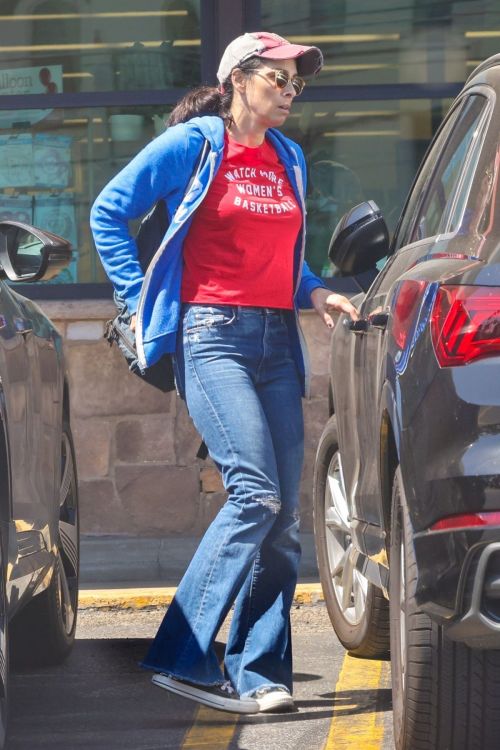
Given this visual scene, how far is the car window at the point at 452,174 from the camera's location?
167 inches

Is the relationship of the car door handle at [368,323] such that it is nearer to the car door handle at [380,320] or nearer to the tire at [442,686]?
the car door handle at [380,320]

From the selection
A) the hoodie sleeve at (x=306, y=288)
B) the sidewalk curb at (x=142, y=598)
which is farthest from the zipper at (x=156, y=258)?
the sidewalk curb at (x=142, y=598)

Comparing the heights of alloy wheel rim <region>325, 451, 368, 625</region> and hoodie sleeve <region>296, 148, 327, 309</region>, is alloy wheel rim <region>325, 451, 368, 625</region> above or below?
below

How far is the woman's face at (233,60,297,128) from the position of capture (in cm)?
509

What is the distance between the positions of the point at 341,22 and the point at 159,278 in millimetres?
4365

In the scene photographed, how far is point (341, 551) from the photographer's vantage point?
585 centimetres

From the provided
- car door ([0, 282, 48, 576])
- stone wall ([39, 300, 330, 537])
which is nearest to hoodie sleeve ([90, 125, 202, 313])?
car door ([0, 282, 48, 576])

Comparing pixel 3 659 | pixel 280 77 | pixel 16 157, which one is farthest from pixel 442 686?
pixel 16 157

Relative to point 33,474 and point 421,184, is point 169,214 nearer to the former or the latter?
point 421,184

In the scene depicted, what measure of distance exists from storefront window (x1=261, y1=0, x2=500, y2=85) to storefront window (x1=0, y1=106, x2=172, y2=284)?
92 cm

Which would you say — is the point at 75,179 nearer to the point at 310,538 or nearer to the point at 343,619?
the point at 310,538

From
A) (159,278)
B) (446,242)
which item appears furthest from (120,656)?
(446,242)

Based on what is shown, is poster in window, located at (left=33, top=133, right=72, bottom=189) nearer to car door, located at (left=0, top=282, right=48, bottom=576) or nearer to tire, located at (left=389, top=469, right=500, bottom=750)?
car door, located at (left=0, top=282, right=48, bottom=576)

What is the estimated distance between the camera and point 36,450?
5059 millimetres
